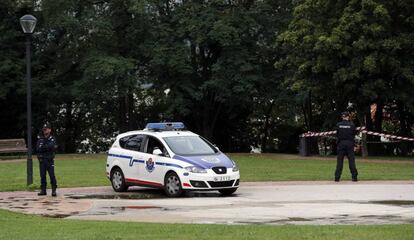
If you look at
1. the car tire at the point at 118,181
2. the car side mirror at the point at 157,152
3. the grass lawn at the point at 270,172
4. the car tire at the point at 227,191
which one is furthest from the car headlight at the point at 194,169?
the grass lawn at the point at 270,172

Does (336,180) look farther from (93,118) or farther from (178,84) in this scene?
(93,118)

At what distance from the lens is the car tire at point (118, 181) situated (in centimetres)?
2019

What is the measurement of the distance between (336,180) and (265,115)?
29.0m

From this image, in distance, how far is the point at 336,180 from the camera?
22.4 meters

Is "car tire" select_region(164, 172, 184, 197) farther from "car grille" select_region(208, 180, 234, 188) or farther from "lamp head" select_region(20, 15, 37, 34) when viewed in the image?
"lamp head" select_region(20, 15, 37, 34)

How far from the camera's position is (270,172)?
2666 cm

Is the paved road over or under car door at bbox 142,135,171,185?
under

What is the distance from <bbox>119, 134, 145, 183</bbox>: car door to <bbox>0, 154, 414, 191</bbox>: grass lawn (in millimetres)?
2840

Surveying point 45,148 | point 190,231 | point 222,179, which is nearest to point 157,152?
point 222,179

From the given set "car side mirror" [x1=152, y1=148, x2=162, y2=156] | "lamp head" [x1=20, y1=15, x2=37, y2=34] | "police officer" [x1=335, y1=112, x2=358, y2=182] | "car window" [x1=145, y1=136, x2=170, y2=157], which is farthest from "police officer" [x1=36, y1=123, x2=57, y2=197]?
"police officer" [x1=335, y1=112, x2=358, y2=182]

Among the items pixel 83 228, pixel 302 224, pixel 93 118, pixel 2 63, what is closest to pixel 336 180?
pixel 302 224

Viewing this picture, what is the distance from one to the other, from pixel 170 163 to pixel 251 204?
10.4 feet

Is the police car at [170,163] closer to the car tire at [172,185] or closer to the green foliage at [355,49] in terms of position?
the car tire at [172,185]

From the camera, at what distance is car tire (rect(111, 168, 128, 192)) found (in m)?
20.2
